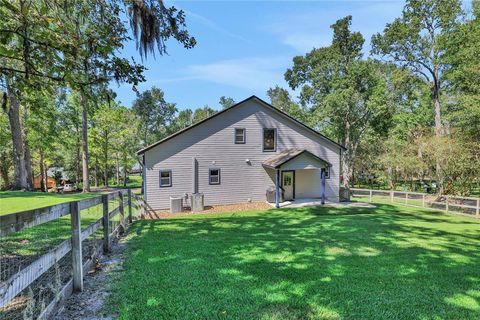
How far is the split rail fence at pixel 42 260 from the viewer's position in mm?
2223

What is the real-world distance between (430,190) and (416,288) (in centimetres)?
2874

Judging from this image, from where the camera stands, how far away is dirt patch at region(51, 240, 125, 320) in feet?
9.13

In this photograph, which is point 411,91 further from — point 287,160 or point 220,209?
point 220,209

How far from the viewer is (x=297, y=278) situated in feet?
12.5

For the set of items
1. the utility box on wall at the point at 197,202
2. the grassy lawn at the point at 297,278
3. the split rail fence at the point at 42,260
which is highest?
the split rail fence at the point at 42,260

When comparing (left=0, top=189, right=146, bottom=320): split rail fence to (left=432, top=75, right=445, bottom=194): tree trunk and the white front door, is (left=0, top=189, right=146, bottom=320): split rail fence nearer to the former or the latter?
the white front door

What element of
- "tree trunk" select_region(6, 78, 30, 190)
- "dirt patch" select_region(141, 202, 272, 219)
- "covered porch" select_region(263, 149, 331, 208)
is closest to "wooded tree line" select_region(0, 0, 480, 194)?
"tree trunk" select_region(6, 78, 30, 190)

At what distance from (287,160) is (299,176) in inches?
128

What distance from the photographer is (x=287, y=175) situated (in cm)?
1769

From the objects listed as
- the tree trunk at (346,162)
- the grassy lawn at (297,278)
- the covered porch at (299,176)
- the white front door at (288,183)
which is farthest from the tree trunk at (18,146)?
the tree trunk at (346,162)

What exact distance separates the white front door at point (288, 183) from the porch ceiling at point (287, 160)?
4.52ft

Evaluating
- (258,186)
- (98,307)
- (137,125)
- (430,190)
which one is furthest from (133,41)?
(137,125)

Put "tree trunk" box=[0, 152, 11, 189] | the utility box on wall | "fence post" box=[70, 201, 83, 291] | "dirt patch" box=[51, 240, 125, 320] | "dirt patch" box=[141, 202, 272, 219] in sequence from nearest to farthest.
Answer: "dirt patch" box=[51, 240, 125, 320]
"fence post" box=[70, 201, 83, 291]
"dirt patch" box=[141, 202, 272, 219]
the utility box on wall
"tree trunk" box=[0, 152, 11, 189]

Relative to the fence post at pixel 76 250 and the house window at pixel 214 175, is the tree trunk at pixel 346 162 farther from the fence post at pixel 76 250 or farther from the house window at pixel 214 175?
the fence post at pixel 76 250
